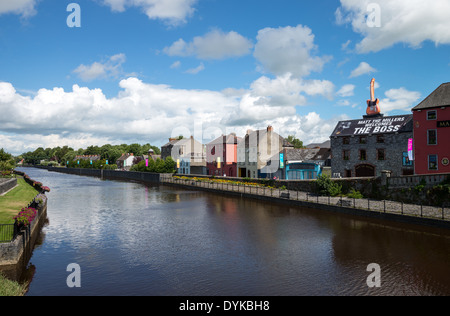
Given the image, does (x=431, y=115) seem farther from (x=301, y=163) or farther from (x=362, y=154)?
(x=301, y=163)

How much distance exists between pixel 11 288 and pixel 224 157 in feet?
199

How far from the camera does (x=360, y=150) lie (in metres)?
48.2

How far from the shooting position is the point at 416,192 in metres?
32.8

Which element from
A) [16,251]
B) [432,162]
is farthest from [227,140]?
[16,251]

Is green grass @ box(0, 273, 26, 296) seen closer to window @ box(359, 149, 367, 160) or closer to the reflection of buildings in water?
the reflection of buildings in water

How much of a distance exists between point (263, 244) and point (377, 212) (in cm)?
1347

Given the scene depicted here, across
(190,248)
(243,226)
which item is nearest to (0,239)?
(190,248)

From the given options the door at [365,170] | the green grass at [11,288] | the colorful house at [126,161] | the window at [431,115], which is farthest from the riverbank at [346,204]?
the colorful house at [126,161]

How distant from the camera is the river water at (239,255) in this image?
1505cm

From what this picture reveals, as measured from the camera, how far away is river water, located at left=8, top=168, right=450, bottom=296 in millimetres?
15047

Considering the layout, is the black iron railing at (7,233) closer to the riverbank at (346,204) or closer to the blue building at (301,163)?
the riverbank at (346,204)

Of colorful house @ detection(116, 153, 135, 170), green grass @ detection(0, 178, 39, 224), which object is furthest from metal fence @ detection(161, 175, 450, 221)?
colorful house @ detection(116, 153, 135, 170)
